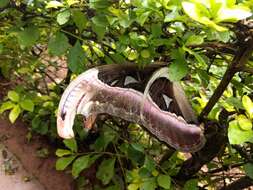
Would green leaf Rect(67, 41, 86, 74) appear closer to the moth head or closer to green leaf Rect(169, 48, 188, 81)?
the moth head

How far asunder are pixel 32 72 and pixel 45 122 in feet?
0.85

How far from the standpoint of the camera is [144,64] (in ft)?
4.99

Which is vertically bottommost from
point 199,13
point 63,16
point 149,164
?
point 149,164

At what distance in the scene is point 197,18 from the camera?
1.07 metres

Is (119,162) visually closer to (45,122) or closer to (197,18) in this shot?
(45,122)

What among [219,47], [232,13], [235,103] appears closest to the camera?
[232,13]

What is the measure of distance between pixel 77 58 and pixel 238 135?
0.72 meters

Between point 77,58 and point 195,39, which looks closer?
point 195,39

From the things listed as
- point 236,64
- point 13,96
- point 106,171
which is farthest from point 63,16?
point 106,171

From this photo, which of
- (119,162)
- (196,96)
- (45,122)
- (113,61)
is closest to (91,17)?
(113,61)

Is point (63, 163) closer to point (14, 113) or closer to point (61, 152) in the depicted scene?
point (61, 152)

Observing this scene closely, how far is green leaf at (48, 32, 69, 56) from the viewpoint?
66.1 inches

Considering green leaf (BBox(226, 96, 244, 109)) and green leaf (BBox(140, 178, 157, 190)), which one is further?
green leaf (BBox(140, 178, 157, 190))

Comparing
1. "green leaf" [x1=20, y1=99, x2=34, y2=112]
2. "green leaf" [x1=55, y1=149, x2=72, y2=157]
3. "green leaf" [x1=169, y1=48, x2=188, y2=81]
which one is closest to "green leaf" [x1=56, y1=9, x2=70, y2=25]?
"green leaf" [x1=169, y1=48, x2=188, y2=81]
